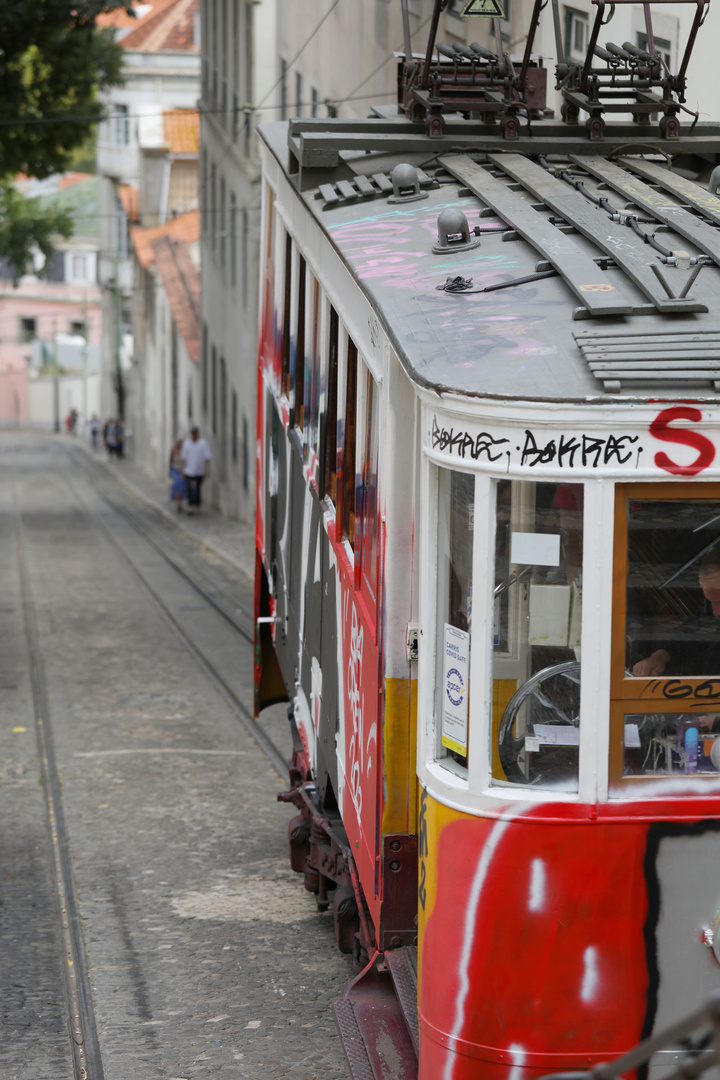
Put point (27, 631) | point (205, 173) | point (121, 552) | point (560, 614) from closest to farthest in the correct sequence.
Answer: point (560, 614) < point (27, 631) < point (121, 552) < point (205, 173)

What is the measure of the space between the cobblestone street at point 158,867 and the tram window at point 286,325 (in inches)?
103

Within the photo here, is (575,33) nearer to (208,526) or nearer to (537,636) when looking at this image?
(537,636)

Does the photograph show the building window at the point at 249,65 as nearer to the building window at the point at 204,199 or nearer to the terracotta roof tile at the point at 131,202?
the building window at the point at 204,199

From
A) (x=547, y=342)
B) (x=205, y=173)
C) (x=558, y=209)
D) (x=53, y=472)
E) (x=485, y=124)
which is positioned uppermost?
(x=205, y=173)

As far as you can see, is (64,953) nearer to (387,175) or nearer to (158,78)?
(387,175)

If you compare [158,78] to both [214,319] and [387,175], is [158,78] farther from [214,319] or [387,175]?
[387,175]

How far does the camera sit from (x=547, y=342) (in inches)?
157

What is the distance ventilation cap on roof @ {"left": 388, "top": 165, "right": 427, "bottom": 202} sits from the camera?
553 centimetres

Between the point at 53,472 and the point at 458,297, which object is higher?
the point at 458,297

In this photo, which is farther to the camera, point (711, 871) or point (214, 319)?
point (214, 319)

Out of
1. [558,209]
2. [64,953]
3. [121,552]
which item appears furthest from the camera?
[121,552]

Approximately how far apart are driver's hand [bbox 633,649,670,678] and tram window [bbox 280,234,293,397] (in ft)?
13.5

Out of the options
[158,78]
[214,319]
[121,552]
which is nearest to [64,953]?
[121,552]

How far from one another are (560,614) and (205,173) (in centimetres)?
3094
